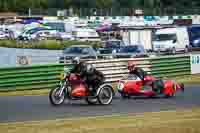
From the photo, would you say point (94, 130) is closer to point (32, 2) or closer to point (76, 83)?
point (76, 83)

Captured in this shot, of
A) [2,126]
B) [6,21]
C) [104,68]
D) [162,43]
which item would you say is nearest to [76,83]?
[2,126]

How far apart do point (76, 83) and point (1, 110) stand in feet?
8.29

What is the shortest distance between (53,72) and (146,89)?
491cm

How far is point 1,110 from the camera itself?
1741 cm

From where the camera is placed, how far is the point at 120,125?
13078mm

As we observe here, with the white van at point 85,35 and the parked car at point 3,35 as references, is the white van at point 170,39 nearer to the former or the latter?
the white van at point 85,35

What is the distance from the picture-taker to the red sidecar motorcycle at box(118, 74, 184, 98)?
21.3 metres

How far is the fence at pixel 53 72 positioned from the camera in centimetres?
2403

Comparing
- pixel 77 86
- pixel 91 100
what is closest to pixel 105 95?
pixel 91 100

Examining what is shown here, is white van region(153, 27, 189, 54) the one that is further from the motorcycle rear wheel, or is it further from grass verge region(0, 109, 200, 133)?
grass verge region(0, 109, 200, 133)

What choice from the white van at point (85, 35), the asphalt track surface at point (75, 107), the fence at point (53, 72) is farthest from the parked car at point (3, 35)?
the asphalt track surface at point (75, 107)

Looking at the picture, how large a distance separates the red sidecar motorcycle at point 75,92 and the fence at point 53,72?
5559 mm

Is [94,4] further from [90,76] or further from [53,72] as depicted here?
[90,76]

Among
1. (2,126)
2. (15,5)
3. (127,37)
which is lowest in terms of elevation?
(2,126)
